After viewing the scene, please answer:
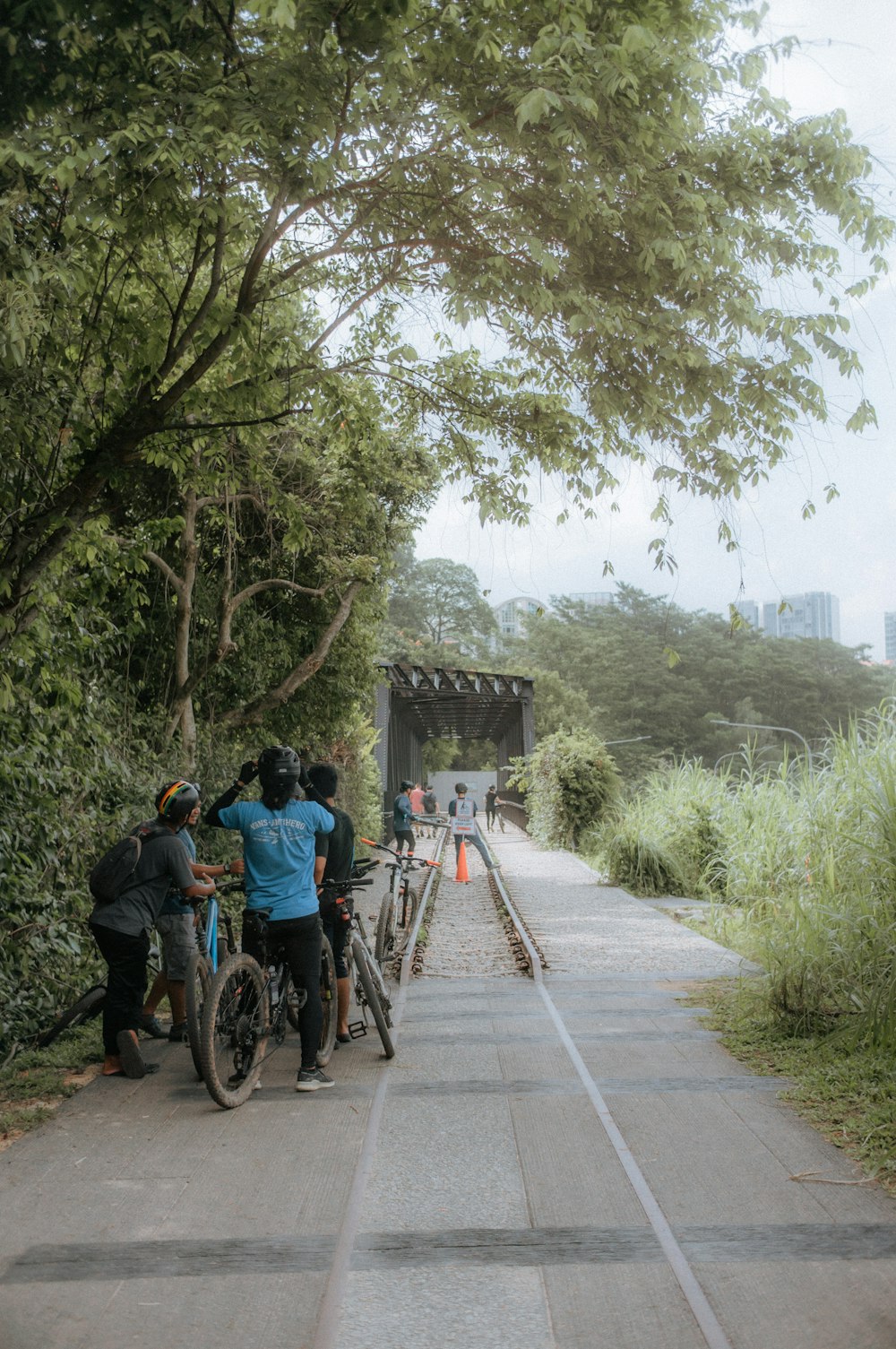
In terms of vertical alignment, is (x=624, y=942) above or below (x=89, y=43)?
below

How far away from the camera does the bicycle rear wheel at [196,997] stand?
559 centimetres

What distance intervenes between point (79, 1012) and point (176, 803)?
4.44 ft

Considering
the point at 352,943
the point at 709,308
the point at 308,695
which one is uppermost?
the point at 709,308

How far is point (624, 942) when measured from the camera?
12.3 m

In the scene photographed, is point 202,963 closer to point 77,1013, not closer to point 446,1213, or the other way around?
point 77,1013

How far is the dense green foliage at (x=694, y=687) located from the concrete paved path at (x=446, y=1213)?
6659cm

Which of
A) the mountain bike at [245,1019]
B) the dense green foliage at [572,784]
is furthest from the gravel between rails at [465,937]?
the dense green foliage at [572,784]

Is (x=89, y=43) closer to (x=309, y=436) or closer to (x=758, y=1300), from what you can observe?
(x=758, y=1300)

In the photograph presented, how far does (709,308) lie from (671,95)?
1.14 m

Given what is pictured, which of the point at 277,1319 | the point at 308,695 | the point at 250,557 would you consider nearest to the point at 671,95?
the point at 277,1319

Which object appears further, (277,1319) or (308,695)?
(308,695)

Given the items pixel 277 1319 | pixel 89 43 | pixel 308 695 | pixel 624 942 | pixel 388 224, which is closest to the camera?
pixel 277 1319

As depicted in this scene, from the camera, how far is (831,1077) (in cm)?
620

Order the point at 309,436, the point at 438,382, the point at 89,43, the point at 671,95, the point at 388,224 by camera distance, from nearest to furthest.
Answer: the point at 89,43
the point at 671,95
the point at 388,224
the point at 438,382
the point at 309,436
